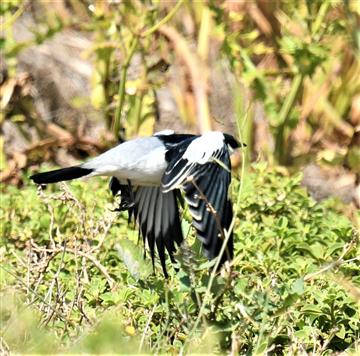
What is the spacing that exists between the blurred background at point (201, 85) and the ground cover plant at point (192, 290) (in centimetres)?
86

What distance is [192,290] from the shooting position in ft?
9.54

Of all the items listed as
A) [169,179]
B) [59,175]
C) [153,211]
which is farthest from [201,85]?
[169,179]

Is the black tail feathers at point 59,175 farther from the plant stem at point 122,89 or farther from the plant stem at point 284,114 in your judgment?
the plant stem at point 284,114

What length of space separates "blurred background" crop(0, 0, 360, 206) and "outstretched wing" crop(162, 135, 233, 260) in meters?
1.78

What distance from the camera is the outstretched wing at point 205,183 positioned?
3.01 metres

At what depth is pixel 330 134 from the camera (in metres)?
5.77

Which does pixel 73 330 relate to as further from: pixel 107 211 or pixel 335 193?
pixel 335 193

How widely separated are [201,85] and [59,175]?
8.20ft

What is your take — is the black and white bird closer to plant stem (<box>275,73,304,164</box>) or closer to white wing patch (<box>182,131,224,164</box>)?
white wing patch (<box>182,131,224,164</box>)

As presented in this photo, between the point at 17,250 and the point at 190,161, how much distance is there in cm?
128

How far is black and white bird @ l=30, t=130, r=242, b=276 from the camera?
10.1 feet

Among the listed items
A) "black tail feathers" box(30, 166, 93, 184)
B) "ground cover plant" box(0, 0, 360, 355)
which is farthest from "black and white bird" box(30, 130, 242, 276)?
"ground cover plant" box(0, 0, 360, 355)

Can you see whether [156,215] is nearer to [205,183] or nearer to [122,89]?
[205,183]

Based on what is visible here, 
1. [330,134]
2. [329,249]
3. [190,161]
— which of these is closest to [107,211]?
[190,161]
